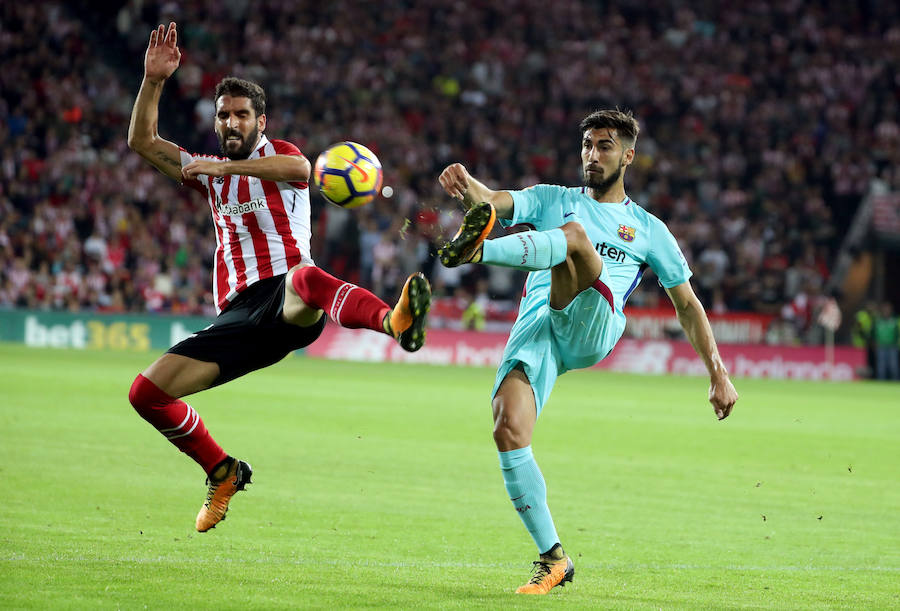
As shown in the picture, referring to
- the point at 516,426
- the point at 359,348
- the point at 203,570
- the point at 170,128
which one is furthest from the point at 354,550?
the point at 170,128

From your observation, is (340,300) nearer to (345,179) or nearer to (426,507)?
(345,179)

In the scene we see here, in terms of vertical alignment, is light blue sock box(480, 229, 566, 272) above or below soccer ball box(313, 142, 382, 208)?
below

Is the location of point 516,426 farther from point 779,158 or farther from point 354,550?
point 779,158

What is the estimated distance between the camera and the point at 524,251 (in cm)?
542

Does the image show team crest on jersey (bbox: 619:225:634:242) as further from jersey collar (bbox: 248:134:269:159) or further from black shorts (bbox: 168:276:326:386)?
jersey collar (bbox: 248:134:269:159)

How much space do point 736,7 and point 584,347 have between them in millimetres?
31112

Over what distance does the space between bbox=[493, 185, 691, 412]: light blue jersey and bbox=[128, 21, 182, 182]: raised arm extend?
6.43ft

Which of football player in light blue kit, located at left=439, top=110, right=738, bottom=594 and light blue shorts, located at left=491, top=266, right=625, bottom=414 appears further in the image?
light blue shorts, located at left=491, top=266, right=625, bottom=414

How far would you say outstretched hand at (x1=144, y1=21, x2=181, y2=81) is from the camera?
655cm

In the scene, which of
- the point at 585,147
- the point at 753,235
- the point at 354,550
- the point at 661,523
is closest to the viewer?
the point at 585,147

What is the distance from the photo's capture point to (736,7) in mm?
34969

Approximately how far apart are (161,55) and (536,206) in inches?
87.6

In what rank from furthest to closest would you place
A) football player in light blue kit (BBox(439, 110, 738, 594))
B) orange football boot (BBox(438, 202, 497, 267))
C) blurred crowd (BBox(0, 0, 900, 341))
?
1. blurred crowd (BBox(0, 0, 900, 341))
2. football player in light blue kit (BBox(439, 110, 738, 594))
3. orange football boot (BBox(438, 202, 497, 267))

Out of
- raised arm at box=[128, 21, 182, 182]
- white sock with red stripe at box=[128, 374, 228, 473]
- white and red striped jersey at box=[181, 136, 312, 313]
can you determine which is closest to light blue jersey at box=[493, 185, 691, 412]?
white and red striped jersey at box=[181, 136, 312, 313]
